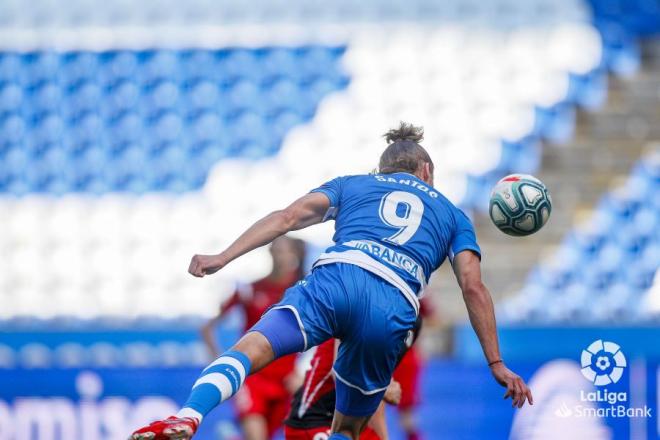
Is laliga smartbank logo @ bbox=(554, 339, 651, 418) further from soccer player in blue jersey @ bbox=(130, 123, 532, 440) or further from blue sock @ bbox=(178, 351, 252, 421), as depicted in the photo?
blue sock @ bbox=(178, 351, 252, 421)

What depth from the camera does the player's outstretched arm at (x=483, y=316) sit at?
15.2 ft

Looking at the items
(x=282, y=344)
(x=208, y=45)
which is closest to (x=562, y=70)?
(x=208, y=45)

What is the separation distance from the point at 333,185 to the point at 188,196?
852 cm

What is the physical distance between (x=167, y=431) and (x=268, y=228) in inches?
44.1

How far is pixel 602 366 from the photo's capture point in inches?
251

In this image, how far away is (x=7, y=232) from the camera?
44.0 feet

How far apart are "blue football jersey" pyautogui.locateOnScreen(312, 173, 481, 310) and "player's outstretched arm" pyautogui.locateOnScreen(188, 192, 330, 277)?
0.35 feet

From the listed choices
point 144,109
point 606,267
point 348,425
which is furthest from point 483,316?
point 144,109

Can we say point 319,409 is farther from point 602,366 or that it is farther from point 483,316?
point 602,366

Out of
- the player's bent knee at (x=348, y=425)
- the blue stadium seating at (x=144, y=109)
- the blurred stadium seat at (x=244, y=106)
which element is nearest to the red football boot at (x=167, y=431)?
the player's bent knee at (x=348, y=425)

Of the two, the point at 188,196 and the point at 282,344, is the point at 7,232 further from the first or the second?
the point at 282,344

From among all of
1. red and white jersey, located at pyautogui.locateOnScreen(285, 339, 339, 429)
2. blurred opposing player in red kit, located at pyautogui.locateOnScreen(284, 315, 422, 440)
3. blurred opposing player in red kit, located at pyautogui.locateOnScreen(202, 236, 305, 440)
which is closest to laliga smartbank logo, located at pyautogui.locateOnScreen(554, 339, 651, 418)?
blurred opposing player in red kit, located at pyautogui.locateOnScreen(284, 315, 422, 440)

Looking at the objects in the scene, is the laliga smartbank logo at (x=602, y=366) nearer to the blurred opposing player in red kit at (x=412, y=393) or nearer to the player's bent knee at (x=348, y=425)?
the player's bent knee at (x=348, y=425)

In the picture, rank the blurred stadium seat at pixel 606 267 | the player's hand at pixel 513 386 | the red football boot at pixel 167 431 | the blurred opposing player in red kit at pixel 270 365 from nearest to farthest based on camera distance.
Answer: the red football boot at pixel 167 431 → the player's hand at pixel 513 386 → the blurred opposing player in red kit at pixel 270 365 → the blurred stadium seat at pixel 606 267
